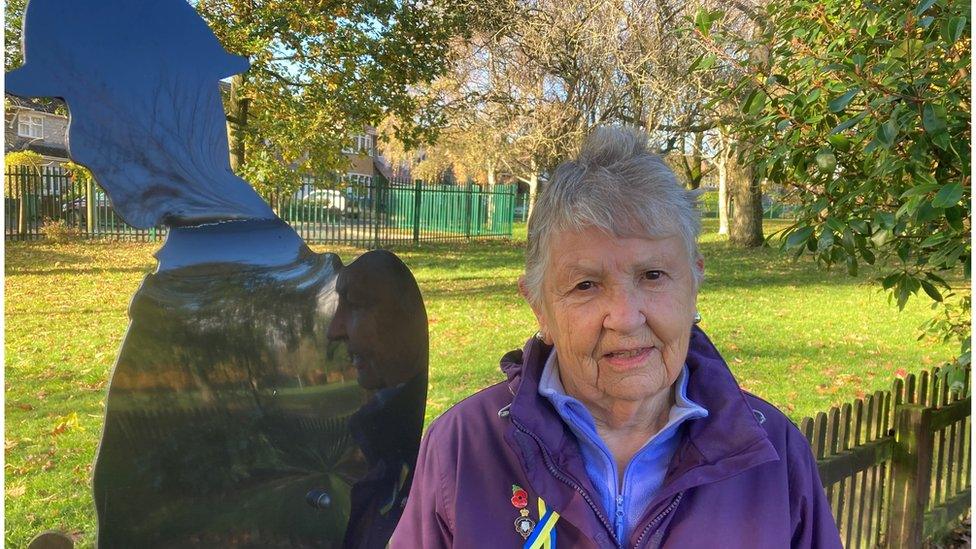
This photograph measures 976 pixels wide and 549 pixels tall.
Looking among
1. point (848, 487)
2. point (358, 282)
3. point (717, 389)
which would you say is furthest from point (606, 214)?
point (848, 487)

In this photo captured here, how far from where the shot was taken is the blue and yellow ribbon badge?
148 cm

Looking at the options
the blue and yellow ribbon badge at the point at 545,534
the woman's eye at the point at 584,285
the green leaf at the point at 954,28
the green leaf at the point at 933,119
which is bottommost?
the blue and yellow ribbon badge at the point at 545,534

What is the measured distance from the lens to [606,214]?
1524 millimetres

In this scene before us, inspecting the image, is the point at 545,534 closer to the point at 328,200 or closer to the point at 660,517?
the point at 660,517

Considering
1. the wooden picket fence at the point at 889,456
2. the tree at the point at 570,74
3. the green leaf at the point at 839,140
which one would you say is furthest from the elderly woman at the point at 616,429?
the tree at the point at 570,74

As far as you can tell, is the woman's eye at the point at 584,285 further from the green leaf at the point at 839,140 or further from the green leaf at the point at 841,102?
the green leaf at the point at 839,140

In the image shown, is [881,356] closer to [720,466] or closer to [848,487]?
[848,487]

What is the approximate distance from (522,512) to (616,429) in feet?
1.00

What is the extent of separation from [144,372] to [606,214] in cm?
121

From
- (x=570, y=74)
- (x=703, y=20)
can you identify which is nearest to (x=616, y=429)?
(x=703, y=20)

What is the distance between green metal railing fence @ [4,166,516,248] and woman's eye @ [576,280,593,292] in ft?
26.6

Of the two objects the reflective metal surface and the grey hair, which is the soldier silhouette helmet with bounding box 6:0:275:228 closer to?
the reflective metal surface

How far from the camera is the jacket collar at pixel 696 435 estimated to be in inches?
58.6

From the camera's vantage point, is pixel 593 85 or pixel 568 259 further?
pixel 593 85
